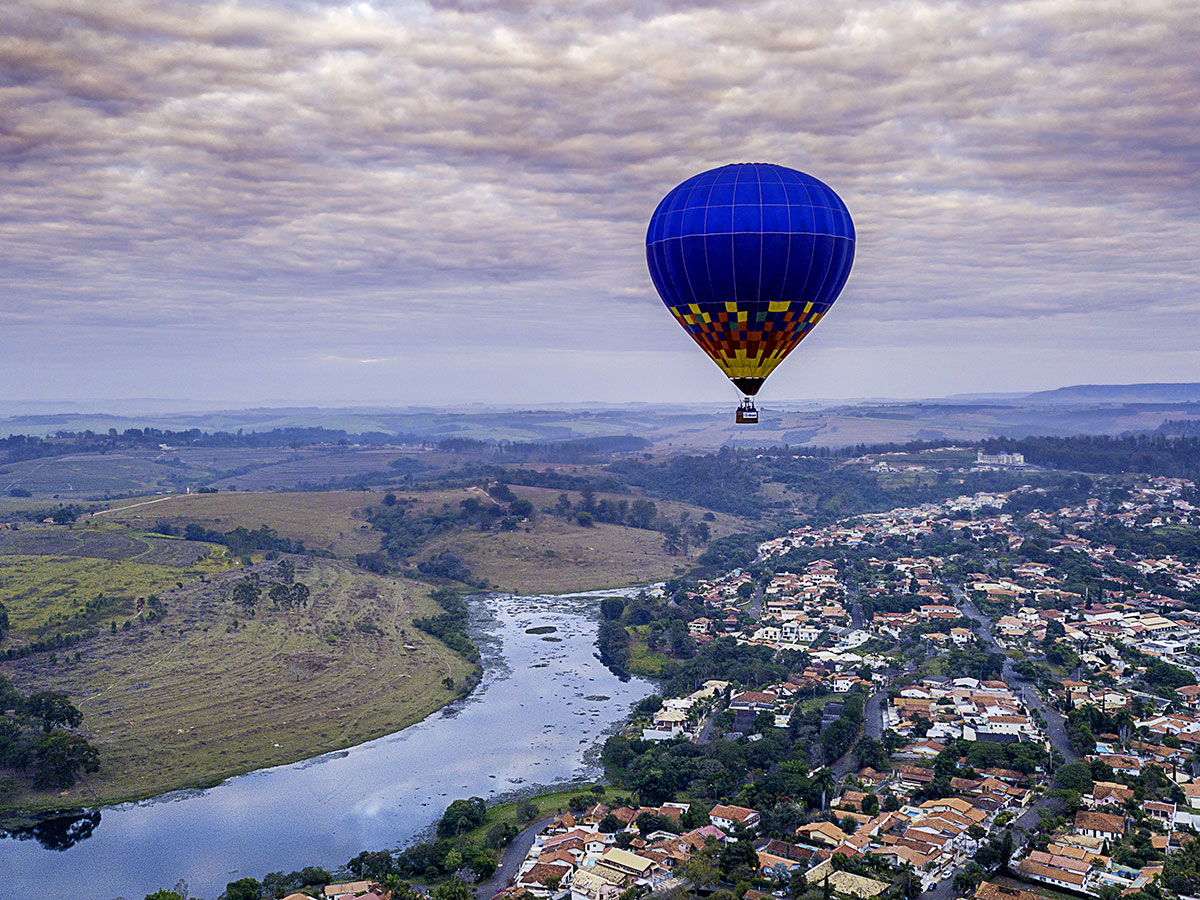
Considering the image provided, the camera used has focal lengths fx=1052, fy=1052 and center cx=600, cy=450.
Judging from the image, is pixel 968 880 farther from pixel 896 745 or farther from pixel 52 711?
pixel 52 711

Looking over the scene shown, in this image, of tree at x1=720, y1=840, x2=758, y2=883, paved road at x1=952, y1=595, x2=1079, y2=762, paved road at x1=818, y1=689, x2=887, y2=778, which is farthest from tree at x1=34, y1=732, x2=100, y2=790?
paved road at x1=952, y1=595, x2=1079, y2=762

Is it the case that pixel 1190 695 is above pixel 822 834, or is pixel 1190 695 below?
above

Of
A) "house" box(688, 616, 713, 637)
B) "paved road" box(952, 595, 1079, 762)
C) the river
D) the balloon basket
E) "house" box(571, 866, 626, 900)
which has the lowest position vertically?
the river

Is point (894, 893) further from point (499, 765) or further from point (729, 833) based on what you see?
point (499, 765)

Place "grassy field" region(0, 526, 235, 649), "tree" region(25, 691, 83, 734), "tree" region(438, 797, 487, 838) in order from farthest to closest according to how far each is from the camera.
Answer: "grassy field" region(0, 526, 235, 649) < "tree" region(25, 691, 83, 734) < "tree" region(438, 797, 487, 838)

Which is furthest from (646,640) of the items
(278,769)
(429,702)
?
(278,769)

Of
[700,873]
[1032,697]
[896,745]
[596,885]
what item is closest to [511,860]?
[596,885]

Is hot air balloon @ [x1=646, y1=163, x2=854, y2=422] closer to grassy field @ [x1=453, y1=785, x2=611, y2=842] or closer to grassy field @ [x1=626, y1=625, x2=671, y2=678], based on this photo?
grassy field @ [x1=453, y1=785, x2=611, y2=842]
